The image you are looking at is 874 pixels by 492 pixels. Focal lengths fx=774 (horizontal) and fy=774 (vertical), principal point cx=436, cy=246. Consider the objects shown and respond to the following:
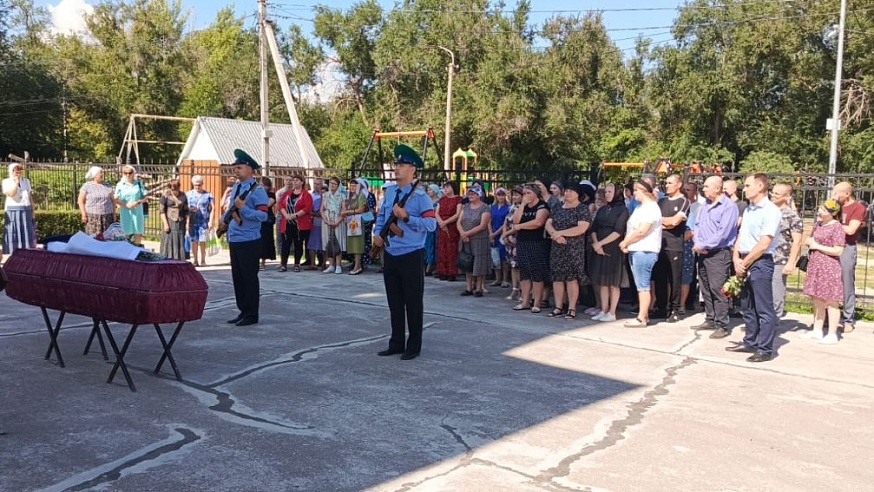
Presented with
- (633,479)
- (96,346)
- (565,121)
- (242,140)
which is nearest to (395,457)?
(633,479)

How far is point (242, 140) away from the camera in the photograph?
1371 inches

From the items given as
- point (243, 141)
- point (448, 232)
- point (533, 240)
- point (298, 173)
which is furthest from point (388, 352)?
point (243, 141)

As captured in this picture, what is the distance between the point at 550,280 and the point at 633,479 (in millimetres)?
5897

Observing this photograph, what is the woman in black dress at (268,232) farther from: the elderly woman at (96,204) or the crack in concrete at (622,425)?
the crack in concrete at (622,425)

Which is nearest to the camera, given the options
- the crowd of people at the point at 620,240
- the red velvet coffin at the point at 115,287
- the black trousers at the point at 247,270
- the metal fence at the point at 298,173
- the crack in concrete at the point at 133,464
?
the crack in concrete at the point at 133,464

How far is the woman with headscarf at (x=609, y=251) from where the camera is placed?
9.52 meters

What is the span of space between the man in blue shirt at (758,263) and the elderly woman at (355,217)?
7.22 meters

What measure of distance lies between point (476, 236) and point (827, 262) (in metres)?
4.92

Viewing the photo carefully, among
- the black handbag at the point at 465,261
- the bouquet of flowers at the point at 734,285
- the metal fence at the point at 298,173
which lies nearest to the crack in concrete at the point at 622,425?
the bouquet of flowers at the point at 734,285

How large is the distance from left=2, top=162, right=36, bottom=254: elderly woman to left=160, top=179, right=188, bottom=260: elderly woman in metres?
2.06

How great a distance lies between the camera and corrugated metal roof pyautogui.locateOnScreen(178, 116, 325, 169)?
33.2 meters

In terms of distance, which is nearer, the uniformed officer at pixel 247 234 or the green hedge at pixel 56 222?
the uniformed officer at pixel 247 234

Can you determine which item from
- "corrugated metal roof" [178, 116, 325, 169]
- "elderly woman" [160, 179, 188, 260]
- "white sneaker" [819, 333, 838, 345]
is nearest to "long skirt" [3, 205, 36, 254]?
"elderly woman" [160, 179, 188, 260]

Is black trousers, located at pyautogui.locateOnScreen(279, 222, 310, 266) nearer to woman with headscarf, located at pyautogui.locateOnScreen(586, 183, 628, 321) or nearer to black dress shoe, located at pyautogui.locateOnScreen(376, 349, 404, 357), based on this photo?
woman with headscarf, located at pyautogui.locateOnScreen(586, 183, 628, 321)
